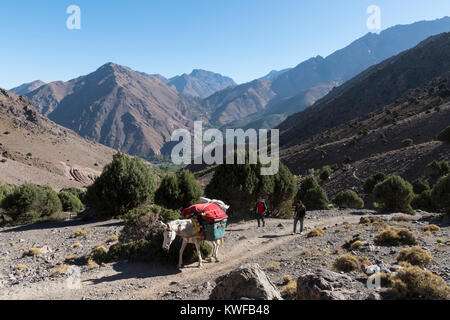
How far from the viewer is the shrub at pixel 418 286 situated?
5.98m

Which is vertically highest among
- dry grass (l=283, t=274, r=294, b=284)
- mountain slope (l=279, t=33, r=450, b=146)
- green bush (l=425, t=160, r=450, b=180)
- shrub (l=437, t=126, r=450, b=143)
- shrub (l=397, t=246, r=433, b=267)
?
mountain slope (l=279, t=33, r=450, b=146)

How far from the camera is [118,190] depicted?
23.3 meters

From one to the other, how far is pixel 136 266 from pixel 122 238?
304cm

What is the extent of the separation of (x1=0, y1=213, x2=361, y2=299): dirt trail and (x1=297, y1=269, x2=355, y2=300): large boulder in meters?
3.78

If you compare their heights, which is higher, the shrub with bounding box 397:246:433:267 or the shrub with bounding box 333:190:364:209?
the shrub with bounding box 397:246:433:267

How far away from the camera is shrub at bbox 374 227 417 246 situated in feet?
37.3

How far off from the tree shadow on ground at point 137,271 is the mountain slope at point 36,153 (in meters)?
70.6

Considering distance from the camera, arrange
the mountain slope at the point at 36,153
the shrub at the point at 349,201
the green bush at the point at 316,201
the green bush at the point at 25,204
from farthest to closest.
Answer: the mountain slope at the point at 36,153 < the shrub at the point at 349,201 < the green bush at the point at 316,201 < the green bush at the point at 25,204

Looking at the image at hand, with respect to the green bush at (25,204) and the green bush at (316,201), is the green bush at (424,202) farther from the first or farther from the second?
the green bush at (25,204)

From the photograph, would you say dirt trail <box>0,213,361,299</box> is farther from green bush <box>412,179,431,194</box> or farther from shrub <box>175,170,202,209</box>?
green bush <box>412,179,431,194</box>

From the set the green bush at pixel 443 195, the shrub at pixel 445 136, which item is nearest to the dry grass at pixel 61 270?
the green bush at pixel 443 195

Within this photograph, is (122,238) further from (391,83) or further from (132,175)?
(391,83)

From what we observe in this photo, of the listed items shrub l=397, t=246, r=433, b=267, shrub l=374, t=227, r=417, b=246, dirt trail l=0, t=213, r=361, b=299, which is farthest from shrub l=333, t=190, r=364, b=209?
shrub l=397, t=246, r=433, b=267

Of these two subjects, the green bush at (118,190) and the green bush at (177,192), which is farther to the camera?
the green bush at (118,190)
